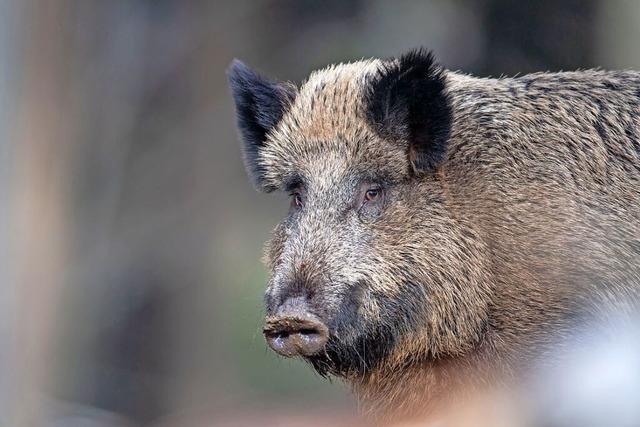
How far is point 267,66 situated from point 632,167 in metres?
5.72

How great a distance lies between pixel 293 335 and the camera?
12.7ft

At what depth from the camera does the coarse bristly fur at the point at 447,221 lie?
427 cm

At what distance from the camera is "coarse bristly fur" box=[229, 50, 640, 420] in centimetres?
427

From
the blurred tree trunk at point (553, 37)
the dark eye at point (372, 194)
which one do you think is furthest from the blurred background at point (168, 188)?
the dark eye at point (372, 194)

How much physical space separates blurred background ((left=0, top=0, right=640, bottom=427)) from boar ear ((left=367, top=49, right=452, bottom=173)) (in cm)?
351

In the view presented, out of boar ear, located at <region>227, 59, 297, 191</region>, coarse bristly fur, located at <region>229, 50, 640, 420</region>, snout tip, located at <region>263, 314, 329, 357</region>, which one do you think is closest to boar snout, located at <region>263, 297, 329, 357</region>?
snout tip, located at <region>263, 314, 329, 357</region>

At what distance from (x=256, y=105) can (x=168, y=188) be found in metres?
5.66

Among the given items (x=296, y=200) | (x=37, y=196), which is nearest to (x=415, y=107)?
(x=296, y=200)

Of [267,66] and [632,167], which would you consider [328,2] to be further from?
[632,167]

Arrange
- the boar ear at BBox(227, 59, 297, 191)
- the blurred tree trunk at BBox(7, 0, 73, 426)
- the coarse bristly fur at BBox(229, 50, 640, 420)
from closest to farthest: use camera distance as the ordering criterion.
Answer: the coarse bristly fur at BBox(229, 50, 640, 420)
the boar ear at BBox(227, 59, 297, 191)
the blurred tree trunk at BBox(7, 0, 73, 426)

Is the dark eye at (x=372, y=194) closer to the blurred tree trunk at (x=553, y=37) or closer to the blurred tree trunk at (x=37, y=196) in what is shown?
the blurred tree trunk at (x=553, y=37)

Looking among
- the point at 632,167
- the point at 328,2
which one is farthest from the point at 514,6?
the point at 632,167

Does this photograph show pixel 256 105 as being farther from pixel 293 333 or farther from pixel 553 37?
pixel 553 37

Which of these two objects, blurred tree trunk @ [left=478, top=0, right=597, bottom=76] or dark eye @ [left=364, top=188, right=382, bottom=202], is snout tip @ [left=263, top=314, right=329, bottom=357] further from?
blurred tree trunk @ [left=478, top=0, right=597, bottom=76]
